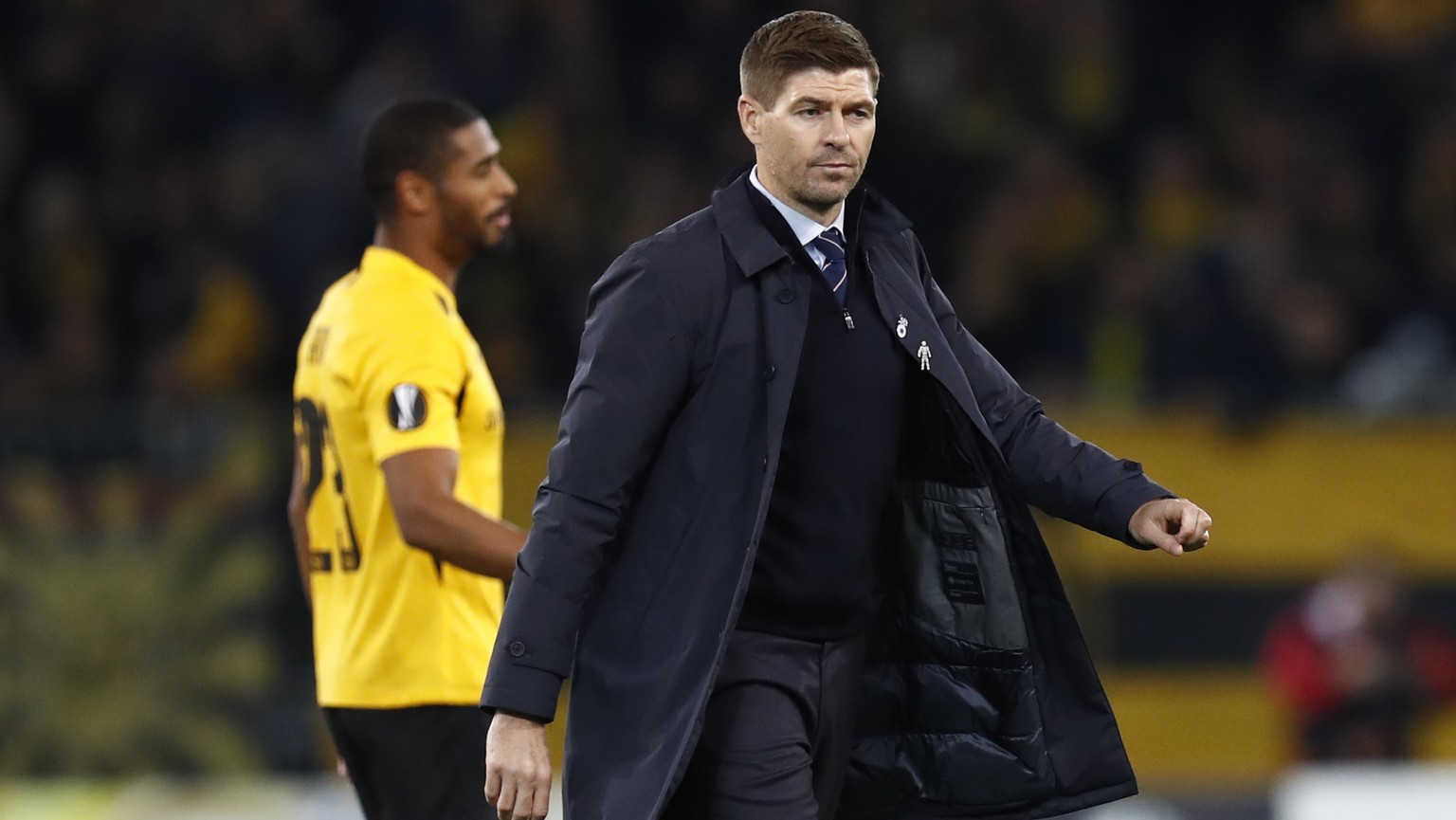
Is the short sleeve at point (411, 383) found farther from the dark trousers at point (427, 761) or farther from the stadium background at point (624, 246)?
the stadium background at point (624, 246)

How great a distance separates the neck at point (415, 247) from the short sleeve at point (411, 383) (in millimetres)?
191

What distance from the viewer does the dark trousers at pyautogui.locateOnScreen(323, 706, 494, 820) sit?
4492 mm

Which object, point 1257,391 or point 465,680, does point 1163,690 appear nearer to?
point 1257,391

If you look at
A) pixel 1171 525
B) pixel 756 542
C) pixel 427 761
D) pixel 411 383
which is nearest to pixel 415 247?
pixel 411 383

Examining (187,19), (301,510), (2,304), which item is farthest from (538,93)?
(301,510)

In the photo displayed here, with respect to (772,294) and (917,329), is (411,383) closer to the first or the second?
(772,294)

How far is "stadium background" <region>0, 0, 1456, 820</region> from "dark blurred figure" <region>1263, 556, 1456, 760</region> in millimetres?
160

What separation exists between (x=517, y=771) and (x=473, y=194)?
170cm

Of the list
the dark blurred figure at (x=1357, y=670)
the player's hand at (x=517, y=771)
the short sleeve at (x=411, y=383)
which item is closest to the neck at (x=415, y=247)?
the short sleeve at (x=411, y=383)

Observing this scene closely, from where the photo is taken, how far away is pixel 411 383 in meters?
4.45

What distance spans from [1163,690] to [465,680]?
5.40 metres

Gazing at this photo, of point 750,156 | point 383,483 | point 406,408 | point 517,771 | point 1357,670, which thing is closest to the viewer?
point 517,771

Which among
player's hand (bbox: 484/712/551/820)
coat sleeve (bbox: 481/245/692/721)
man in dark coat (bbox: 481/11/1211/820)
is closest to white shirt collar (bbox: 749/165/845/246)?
man in dark coat (bbox: 481/11/1211/820)

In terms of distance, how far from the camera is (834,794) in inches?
156
